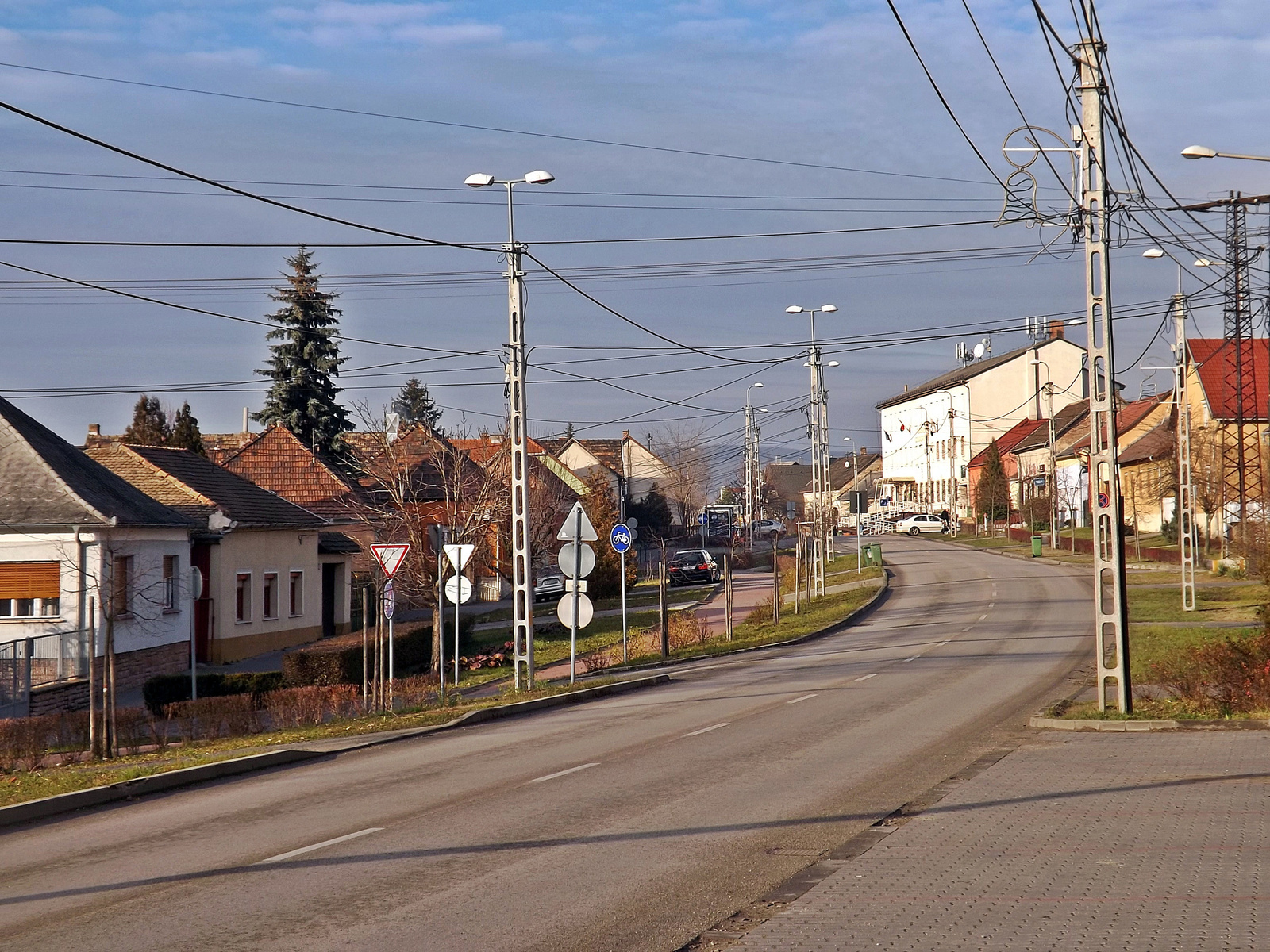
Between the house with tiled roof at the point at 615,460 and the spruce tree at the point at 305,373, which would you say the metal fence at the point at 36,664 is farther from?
the house with tiled roof at the point at 615,460

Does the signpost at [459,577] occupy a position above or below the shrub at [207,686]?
above

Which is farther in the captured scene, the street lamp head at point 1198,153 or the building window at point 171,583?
the building window at point 171,583

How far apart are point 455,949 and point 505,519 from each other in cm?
3466

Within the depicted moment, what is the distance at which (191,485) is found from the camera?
3697cm

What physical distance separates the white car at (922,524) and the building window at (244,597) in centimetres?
6810

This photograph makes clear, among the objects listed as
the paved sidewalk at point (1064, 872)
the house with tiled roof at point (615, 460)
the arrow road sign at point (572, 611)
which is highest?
the house with tiled roof at point (615, 460)

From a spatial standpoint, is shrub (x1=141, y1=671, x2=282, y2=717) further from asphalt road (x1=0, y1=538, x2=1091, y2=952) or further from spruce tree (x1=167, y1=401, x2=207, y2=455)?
spruce tree (x1=167, y1=401, x2=207, y2=455)

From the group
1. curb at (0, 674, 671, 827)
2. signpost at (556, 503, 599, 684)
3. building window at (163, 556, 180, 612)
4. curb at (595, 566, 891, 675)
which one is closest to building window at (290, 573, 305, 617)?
building window at (163, 556, 180, 612)

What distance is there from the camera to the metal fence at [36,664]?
1003 inches

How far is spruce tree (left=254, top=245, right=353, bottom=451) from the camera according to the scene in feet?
194

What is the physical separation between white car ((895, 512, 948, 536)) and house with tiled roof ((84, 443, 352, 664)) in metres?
62.8

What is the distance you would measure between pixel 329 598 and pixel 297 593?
11.5ft

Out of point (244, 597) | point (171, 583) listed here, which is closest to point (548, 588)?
point (244, 597)

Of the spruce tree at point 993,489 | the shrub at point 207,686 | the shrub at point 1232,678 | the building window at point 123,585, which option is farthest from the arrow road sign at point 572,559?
the spruce tree at point 993,489
